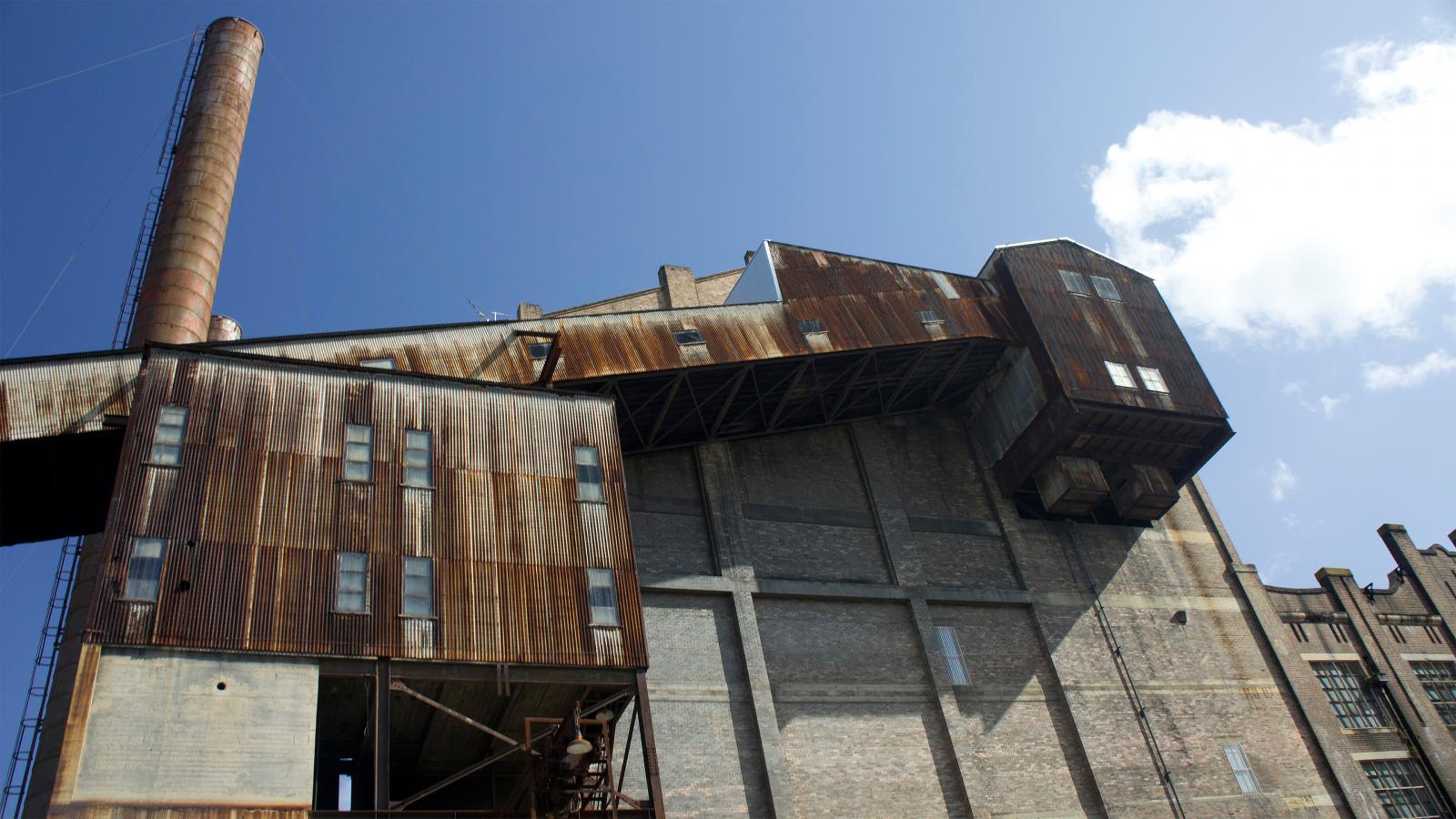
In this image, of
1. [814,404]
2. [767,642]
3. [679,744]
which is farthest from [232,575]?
[814,404]

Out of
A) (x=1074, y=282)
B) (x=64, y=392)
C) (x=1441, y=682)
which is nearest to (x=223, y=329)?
(x=64, y=392)

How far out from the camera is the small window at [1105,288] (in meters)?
28.4

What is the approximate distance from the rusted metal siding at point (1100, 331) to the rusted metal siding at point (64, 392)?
64.3 feet

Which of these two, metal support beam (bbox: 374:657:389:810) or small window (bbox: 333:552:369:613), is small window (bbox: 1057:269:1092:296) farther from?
metal support beam (bbox: 374:657:389:810)

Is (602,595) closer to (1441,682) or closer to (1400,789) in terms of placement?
(1400,789)

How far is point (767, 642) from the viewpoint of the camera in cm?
2272

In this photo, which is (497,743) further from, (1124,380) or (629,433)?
(1124,380)

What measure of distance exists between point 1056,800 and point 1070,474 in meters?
7.65

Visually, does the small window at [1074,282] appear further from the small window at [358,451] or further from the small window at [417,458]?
the small window at [358,451]

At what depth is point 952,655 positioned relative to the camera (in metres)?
24.2

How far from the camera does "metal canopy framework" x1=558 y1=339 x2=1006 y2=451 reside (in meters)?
23.2

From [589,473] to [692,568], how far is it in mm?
5072

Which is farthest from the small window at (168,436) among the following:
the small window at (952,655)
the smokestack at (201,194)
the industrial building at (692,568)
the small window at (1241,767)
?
the small window at (1241,767)

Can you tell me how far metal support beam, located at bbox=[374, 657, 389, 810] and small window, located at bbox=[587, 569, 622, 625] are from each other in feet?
11.0
